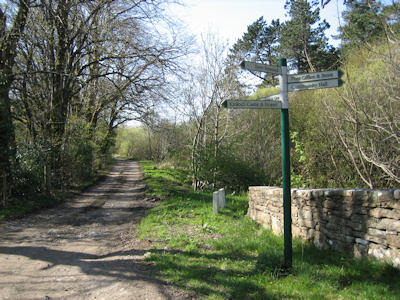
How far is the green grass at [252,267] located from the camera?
3.48 meters

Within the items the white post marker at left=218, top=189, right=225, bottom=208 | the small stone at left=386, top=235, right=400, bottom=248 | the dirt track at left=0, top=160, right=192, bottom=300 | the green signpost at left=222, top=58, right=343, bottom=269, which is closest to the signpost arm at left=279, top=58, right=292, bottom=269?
the green signpost at left=222, top=58, right=343, bottom=269

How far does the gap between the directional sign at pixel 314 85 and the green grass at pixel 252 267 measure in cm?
247

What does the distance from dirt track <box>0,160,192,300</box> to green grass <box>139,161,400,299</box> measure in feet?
1.31

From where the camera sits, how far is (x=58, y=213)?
981 cm

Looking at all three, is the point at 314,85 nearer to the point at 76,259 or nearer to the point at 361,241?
the point at 361,241

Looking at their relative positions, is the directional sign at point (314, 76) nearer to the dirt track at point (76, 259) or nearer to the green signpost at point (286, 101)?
the green signpost at point (286, 101)

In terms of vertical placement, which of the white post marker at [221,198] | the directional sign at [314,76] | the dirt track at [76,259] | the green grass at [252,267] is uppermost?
the directional sign at [314,76]

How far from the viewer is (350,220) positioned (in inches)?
169

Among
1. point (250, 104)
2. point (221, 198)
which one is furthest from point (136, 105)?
point (250, 104)

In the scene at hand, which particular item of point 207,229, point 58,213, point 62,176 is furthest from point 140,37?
point 207,229

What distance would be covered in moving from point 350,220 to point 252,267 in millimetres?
1661

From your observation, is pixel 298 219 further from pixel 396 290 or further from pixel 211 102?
pixel 211 102

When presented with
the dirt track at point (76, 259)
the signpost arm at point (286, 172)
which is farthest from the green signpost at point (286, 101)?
the dirt track at point (76, 259)

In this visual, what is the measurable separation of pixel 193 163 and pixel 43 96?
742 centimetres
